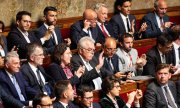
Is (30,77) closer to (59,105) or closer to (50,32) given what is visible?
(59,105)

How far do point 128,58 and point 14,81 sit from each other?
58.2 inches

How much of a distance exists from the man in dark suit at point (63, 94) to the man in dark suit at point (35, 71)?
0.37 meters

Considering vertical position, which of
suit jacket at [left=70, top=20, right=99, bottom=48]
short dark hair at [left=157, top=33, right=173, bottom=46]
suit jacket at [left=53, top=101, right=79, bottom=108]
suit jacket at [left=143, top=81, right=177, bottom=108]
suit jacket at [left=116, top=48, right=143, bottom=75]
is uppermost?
suit jacket at [left=70, top=20, right=99, bottom=48]

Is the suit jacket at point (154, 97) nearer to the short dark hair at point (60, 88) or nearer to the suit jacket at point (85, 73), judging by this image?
the suit jacket at point (85, 73)

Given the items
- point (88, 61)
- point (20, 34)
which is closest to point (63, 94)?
point (88, 61)

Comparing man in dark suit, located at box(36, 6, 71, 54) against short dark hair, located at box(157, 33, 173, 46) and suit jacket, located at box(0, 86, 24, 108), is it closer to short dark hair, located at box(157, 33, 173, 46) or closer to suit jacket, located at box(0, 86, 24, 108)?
short dark hair, located at box(157, 33, 173, 46)

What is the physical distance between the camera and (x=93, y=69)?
4.77 m

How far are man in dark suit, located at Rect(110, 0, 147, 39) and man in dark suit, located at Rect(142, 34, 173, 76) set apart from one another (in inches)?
35.6

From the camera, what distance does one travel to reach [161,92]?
481 cm

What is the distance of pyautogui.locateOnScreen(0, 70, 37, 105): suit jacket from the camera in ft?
14.2

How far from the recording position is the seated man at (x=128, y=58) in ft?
17.5

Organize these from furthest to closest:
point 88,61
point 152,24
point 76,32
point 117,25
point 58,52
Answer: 1. point 152,24
2. point 117,25
3. point 76,32
4. point 88,61
5. point 58,52

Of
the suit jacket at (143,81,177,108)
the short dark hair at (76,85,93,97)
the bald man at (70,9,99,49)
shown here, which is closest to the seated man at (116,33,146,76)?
the bald man at (70,9,99,49)

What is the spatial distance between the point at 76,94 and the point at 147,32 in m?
2.15
